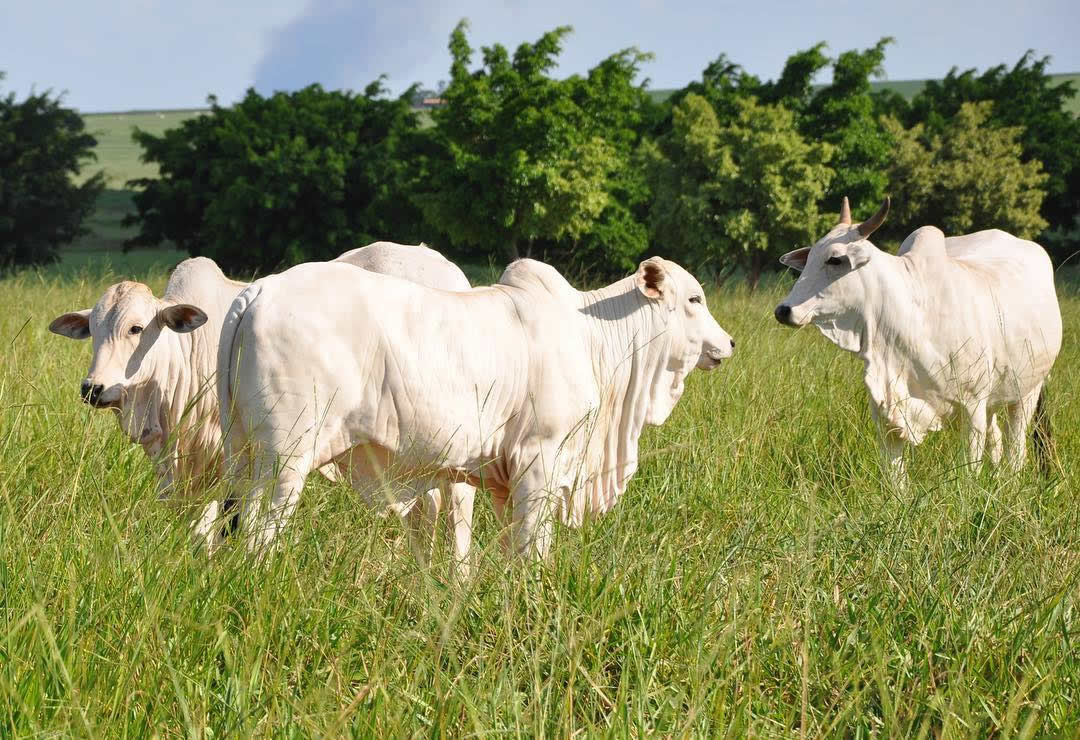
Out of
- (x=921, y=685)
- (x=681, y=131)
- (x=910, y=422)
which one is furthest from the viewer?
(x=681, y=131)

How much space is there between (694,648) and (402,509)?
1.51 metres

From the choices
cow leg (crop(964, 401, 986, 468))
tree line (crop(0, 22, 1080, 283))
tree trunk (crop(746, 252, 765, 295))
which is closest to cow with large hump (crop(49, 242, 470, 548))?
cow leg (crop(964, 401, 986, 468))

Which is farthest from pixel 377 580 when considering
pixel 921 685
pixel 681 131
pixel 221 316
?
pixel 681 131

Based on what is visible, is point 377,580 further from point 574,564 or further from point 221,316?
point 221,316

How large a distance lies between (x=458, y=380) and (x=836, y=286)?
93.7 inches

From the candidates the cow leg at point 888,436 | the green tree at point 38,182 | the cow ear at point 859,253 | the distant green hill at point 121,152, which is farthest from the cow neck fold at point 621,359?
the distant green hill at point 121,152

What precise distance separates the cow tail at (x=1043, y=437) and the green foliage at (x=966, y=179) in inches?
881

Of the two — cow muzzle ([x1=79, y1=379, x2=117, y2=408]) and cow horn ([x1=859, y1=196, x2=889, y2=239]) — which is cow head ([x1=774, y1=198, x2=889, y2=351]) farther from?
cow muzzle ([x1=79, y1=379, x2=117, y2=408])

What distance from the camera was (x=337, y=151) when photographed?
1211 inches

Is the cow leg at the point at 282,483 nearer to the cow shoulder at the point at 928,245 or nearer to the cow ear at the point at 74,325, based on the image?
the cow ear at the point at 74,325

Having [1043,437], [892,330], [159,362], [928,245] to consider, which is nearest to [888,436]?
[892,330]

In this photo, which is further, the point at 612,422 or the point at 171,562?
the point at 612,422

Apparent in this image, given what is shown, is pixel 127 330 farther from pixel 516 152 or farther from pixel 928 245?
pixel 516 152

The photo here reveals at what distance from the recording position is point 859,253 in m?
4.96
